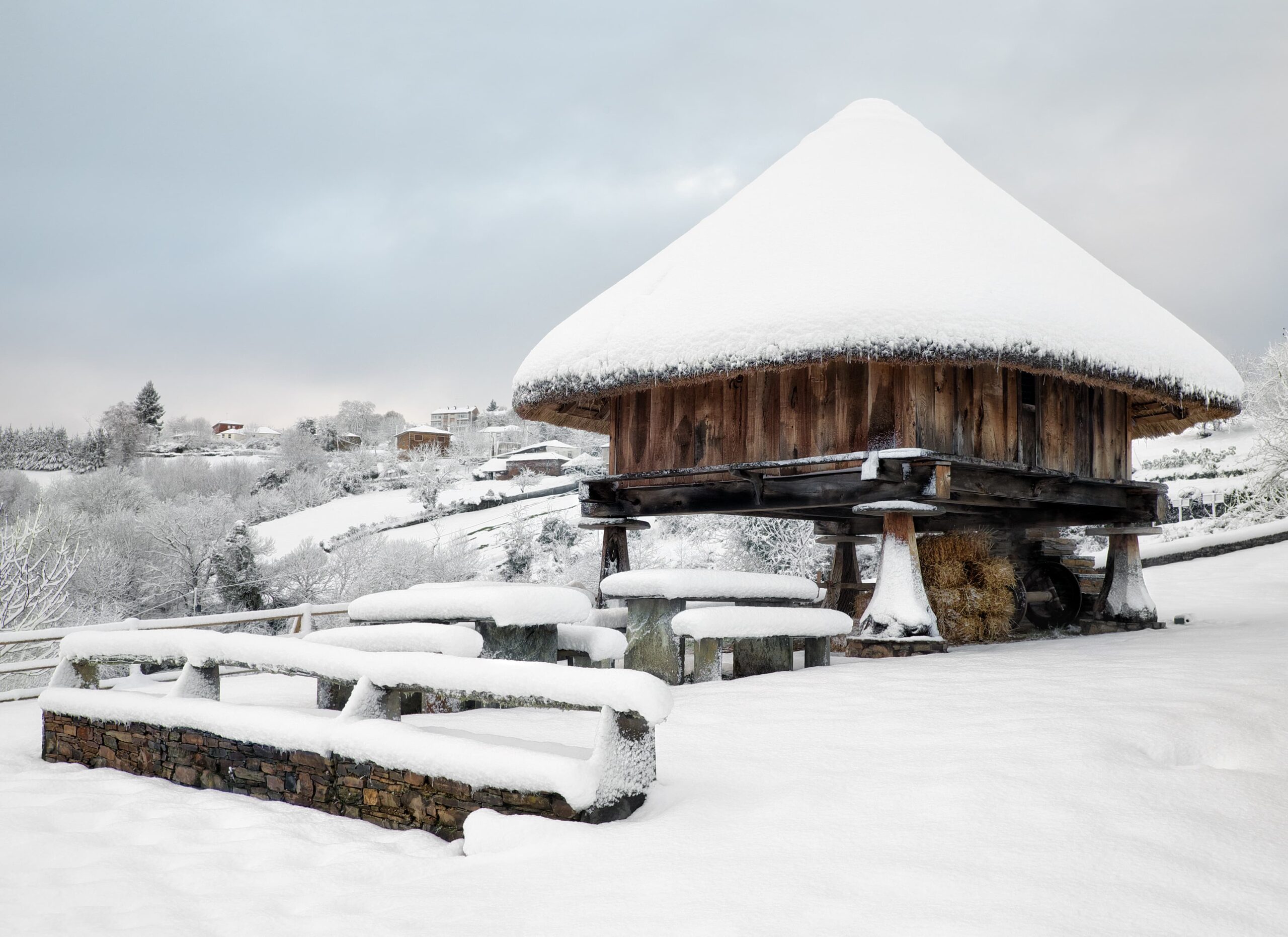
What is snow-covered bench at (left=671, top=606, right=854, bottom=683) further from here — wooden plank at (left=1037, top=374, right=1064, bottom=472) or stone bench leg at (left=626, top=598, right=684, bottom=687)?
wooden plank at (left=1037, top=374, right=1064, bottom=472)

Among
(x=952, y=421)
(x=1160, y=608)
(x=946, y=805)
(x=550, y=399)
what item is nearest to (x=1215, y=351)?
(x=952, y=421)

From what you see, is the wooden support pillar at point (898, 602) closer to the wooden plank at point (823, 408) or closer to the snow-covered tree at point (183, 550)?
the wooden plank at point (823, 408)

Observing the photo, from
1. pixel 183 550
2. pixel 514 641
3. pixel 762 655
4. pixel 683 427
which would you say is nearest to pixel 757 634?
pixel 762 655

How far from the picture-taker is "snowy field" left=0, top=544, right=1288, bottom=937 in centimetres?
257

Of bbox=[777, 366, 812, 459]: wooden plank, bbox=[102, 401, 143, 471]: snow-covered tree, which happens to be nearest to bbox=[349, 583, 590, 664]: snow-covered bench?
bbox=[777, 366, 812, 459]: wooden plank

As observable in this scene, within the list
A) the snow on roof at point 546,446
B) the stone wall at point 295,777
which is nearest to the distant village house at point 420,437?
the snow on roof at point 546,446

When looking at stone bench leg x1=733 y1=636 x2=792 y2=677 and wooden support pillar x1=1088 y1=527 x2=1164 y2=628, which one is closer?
stone bench leg x1=733 y1=636 x2=792 y2=677

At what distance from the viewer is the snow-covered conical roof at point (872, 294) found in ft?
23.7

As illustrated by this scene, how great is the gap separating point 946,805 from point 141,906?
260cm

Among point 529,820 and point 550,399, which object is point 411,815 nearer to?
point 529,820

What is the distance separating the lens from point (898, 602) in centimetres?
758

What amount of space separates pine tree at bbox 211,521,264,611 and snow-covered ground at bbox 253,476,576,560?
870 cm

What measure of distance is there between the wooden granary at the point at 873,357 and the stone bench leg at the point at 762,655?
1.43m

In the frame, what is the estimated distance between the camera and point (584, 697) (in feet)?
11.2
